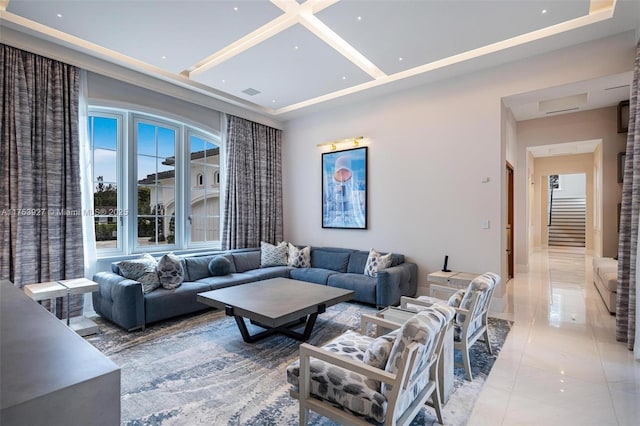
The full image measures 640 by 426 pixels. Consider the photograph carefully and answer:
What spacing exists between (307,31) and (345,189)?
9.69ft

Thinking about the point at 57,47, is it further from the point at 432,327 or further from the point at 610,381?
the point at 610,381

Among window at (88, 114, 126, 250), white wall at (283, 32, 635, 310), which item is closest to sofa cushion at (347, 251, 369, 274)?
white wall at (283, 32, 635, 310)

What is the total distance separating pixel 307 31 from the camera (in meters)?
3.36

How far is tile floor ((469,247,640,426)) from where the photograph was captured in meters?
2.18

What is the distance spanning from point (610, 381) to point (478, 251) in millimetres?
2042

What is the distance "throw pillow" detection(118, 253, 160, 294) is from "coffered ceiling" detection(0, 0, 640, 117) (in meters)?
2.58

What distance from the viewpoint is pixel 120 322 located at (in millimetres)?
3596

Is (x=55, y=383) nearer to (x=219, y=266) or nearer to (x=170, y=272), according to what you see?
(x=170, y=272)

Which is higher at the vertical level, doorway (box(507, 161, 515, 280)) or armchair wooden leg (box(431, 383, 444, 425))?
doorway (box(507, 161, 515, 280))

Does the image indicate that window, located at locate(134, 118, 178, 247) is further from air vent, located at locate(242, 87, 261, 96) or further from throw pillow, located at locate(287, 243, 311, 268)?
throw pillow, located at locate(287, 243, 311, 268)

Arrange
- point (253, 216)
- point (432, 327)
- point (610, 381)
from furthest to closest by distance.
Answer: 1. point (253, 216)
2. point (610, 381)
3. point (432, 327)

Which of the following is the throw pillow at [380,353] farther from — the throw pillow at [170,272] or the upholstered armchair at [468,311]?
the throw pillow at [170,272]

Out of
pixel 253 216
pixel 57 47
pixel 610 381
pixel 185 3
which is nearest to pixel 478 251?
pixel 610 381

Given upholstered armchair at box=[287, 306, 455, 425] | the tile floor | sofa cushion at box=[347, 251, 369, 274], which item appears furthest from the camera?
sofa cushion at box=[347, 251, 369, 274]
